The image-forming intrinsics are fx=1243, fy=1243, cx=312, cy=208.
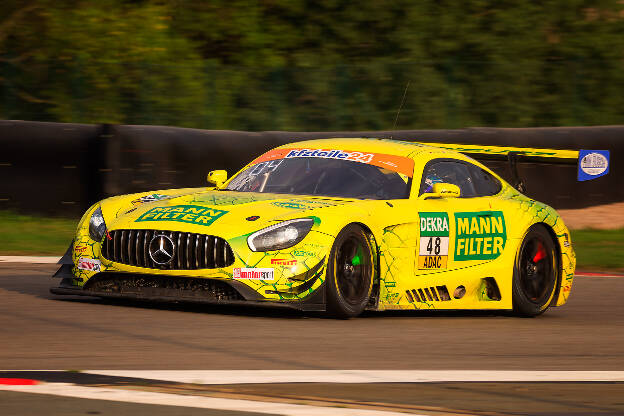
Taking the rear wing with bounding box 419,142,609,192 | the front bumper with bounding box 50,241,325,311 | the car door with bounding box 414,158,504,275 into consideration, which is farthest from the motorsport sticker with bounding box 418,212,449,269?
the rear wing with bounding box 419,142,609,192

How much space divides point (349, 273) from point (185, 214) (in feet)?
3.83

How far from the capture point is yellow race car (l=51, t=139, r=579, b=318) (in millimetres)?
8086

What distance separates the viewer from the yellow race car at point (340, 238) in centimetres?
809

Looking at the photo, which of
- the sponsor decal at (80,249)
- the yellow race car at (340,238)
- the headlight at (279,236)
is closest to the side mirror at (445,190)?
the yellow race car at (340,238)

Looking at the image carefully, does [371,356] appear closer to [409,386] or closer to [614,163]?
[409,386]

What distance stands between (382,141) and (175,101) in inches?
367

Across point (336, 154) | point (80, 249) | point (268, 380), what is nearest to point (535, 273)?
point (336, 154)

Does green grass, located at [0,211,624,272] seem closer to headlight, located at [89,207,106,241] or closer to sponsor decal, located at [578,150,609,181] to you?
sponsor decal, located at [578,150,609,181]

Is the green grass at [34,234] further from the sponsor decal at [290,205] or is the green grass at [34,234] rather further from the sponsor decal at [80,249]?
the sponsor decal at [290,205]

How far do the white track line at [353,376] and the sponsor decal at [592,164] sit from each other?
4.07 metres

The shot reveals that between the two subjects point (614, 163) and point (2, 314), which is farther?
point (614, 163)

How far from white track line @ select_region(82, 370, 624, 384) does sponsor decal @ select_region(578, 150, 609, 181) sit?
13.3ft

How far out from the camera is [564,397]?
579cm

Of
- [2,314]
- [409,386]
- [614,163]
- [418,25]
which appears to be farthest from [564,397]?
[418,25]
